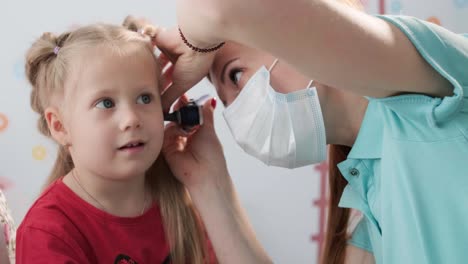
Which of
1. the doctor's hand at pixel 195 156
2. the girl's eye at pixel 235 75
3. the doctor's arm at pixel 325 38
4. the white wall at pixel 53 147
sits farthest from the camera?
the white wall at pixel 53 147

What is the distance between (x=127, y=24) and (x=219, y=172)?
0.42m

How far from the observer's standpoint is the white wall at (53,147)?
1.93 metres

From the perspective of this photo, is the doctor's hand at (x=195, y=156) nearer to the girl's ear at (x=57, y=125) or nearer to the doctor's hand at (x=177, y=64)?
the doctor's hand at (x=177, y=64)

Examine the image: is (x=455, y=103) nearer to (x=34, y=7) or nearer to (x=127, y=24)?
(x=127, y=24)

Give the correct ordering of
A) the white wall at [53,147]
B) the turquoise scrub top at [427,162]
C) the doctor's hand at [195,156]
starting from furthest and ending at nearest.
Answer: the white wall at [53,147] < the doctor's hand at [195,156] < the turquoise scrub top at [427,162]

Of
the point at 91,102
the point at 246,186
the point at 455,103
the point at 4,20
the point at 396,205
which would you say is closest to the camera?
the point at 455,103

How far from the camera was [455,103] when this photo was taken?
3.01 ft

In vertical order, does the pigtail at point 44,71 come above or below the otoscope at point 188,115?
above

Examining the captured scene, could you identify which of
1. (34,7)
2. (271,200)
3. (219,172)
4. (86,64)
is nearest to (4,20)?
(34,7)

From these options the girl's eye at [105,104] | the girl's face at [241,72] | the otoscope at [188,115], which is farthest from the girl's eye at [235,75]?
Result: the girl's eye at [105,104]

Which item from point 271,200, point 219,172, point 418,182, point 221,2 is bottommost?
point 271,200

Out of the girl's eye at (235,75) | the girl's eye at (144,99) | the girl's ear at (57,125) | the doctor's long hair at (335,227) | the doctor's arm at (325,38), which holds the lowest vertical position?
the doctor's long hair at (335,227)

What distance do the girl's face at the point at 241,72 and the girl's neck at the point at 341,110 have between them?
0.17ft

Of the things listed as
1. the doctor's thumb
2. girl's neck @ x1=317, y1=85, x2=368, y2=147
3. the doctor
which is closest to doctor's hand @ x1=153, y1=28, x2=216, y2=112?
the doctor
